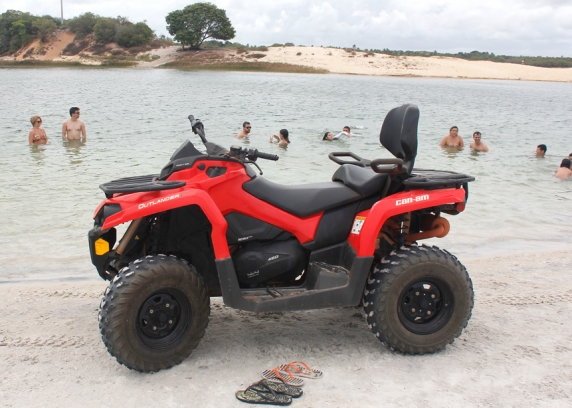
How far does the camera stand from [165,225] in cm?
367

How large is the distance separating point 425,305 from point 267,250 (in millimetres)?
1071

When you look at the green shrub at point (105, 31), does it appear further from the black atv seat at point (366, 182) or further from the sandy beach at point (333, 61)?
the black atv seat at point (366, 182)

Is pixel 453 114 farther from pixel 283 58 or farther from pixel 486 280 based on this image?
pixel 283 58

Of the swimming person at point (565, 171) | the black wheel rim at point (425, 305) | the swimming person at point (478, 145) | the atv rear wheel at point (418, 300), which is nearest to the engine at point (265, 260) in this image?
the atv rear wheel at point (418, 300)

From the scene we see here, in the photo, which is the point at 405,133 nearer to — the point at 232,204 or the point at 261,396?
the point at 232,204

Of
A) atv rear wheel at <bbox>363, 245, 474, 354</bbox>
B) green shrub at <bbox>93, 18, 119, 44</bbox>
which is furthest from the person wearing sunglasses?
green shrub at <bbox>93, 18, 119, 44</bbox>

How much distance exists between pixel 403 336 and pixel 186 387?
1370 millimetres

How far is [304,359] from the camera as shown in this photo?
3.68m

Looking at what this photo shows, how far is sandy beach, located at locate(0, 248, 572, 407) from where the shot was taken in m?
3.20

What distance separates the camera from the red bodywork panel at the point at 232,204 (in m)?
3.38

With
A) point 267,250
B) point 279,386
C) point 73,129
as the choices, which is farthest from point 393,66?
point 279,386

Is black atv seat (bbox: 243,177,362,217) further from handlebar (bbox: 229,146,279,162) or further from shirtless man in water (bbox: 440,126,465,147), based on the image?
shirtless man in water (bbox: 440,126,465,147)

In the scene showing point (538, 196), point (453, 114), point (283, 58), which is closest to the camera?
point (538, 196)

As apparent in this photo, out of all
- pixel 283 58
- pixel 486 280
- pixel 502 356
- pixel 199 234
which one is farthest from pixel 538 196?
pixel 283 58
